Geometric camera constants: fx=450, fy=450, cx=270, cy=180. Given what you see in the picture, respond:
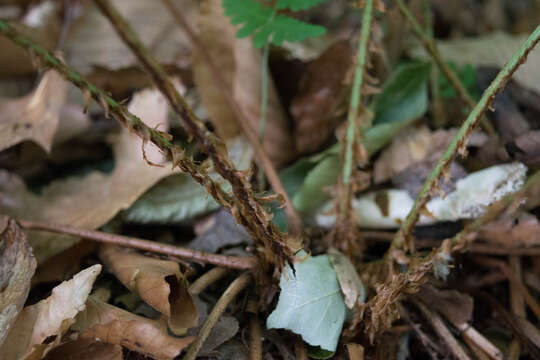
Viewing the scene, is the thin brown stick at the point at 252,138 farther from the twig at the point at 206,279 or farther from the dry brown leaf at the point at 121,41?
the dry brown leaf at the point at 121,41

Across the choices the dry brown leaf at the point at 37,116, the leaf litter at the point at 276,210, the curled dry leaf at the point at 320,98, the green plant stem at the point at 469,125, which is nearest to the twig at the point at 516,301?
the leaf litter at the point at 276,210

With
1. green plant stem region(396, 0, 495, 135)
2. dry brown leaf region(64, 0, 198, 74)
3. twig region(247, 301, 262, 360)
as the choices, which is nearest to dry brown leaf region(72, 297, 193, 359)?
twig region(247, 301, 262, 360)

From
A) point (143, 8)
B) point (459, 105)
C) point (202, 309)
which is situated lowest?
point (459, 105)

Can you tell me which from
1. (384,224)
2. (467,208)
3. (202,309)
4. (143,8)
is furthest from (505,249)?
(143,8)

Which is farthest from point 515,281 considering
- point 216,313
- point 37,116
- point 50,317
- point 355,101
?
point 37,116

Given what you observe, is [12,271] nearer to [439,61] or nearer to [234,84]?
[234,84]

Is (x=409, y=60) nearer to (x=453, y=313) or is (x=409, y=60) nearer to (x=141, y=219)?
(x=453, y=313)
